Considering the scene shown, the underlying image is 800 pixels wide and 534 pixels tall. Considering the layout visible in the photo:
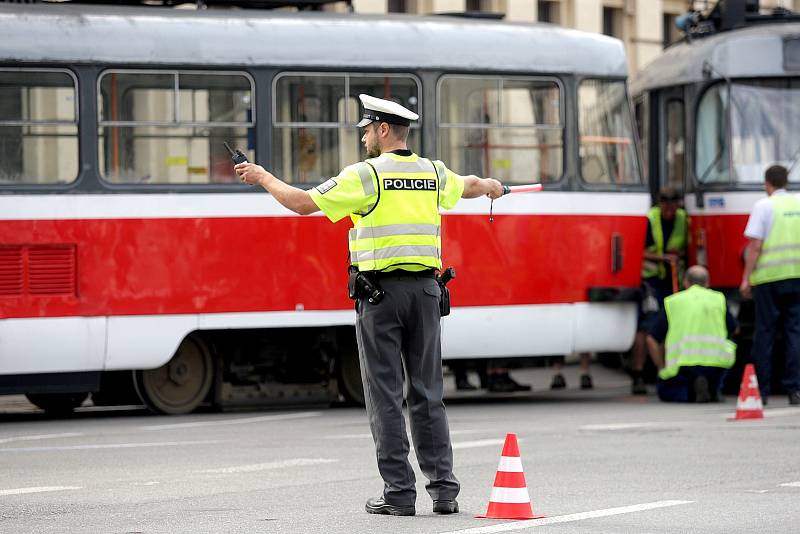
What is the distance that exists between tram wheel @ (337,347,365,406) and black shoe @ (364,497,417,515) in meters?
7.41

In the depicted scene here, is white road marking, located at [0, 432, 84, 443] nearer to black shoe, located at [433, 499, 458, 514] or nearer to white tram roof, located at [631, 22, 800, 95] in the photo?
black shoe, located at [433, 499, 458, 514]

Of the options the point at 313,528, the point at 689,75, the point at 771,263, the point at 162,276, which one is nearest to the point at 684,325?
the point at 771,263

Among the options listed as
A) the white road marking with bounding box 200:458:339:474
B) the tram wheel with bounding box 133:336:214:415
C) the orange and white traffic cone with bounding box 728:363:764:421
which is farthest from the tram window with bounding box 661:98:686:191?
the white road marking with bounding box 200:458:339:474

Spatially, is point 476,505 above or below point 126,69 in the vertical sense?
below

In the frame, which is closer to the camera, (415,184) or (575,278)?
(415,184)

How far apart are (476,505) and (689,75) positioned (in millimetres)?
9875

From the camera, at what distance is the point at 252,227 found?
591 inches

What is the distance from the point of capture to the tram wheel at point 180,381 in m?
15.2

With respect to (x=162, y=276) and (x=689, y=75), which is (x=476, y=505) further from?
(x=689, y=75)

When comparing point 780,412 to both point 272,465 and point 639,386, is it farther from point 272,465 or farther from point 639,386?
point 272,465

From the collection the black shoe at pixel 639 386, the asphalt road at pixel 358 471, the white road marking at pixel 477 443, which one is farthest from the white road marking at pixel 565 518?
the black shoe at pixel 639 386

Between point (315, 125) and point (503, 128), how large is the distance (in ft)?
5.55

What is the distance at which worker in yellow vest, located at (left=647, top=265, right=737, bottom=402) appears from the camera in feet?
52.3

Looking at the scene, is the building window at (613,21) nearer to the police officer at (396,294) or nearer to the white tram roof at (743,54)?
the white tram roof at (743,54)
